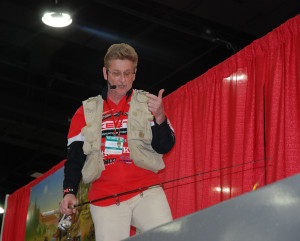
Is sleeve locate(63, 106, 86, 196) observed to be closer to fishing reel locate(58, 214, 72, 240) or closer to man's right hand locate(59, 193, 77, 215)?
man's right hand locate(59, 193, 77, 215)

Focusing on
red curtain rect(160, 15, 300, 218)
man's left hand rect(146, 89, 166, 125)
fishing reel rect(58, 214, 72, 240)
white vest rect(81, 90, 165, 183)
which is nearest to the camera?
man's left hand rect(146, 89, 166, 125)

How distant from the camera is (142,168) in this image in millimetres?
2232

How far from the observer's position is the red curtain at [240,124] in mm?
2977

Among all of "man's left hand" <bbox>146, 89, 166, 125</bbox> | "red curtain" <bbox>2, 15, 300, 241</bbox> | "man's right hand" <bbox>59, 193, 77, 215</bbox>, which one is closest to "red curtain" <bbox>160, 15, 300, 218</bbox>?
"red curtain" <bbox>2, 15, 300, 241</bbox>

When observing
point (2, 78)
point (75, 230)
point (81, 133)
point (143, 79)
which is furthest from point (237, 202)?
point (2, 78)

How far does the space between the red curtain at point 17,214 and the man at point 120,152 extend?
395 cm

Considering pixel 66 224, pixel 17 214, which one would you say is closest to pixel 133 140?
pixel 66 224

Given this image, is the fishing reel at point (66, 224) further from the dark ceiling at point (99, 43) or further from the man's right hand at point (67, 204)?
the man's right hand at point (67, 204)

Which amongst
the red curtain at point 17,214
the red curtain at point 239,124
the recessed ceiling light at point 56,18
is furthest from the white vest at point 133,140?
the red curtain at point 17,214

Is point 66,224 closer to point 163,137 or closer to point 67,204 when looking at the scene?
point 67,204

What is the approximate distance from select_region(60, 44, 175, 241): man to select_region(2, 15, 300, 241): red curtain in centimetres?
78

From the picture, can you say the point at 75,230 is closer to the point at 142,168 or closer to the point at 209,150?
the point at 209,150

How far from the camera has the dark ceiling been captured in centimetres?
579

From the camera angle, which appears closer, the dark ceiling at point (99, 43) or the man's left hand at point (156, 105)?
the man's left hand at point (156, 105)
